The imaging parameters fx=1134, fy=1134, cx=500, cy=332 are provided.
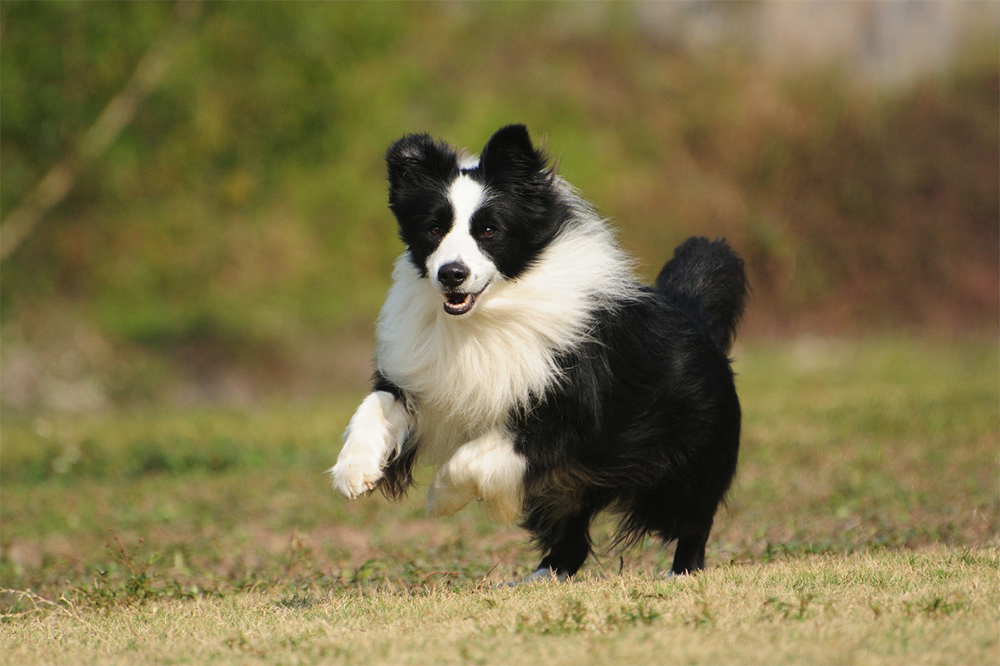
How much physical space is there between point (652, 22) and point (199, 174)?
44.4ft

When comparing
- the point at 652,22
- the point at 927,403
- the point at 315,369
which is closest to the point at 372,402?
the point at 927,403

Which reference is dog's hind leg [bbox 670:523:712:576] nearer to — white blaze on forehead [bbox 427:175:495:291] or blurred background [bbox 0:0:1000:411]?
white blaze on forehead [bbox 427:175:495:291]

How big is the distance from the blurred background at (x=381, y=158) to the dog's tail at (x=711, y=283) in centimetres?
781

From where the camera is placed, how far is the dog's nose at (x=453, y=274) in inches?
169

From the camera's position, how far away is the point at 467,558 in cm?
596

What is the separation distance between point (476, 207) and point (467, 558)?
2226 millimetres

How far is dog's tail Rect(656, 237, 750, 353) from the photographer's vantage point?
5.49 metres

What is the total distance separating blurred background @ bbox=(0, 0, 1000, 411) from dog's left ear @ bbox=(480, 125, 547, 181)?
8.13m

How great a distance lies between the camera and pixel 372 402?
459 centimetres

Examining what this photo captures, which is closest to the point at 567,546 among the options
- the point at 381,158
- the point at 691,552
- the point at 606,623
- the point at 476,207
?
the point at 691,552

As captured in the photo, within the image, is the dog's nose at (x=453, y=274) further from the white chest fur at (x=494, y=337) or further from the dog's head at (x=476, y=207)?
the white chest fur at (x=494, y=337)

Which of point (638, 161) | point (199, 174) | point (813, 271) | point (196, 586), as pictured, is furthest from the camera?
point (638, 161)

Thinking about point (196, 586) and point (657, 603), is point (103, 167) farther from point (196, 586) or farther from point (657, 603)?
point (657, 603)

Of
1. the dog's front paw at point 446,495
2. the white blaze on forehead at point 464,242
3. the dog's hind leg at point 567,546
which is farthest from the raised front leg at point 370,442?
the dog's hind leg at point 567,546
